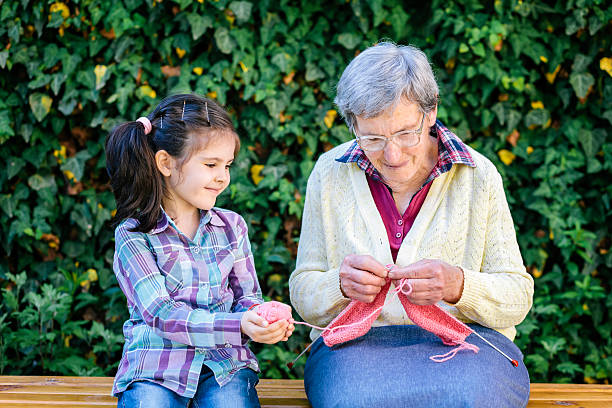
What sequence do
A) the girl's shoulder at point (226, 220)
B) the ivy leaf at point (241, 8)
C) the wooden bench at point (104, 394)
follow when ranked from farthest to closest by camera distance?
the ivy leaf at point (241, 8), the wooden bench at point (104, 394), the girl's shoulder at point (226, 220)

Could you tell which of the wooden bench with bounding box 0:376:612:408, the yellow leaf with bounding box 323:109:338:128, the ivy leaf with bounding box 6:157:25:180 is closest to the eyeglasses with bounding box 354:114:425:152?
the wooden bench with bounding box 0:376:612:408

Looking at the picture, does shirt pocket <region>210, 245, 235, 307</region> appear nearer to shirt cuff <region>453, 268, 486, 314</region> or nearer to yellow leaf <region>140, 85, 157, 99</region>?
shirt cuff <region>453, 268, 486, 314</region>

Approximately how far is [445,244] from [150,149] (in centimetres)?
117

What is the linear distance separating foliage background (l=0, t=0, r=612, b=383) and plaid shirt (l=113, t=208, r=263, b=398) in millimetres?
1357

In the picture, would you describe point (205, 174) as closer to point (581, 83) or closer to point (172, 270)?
point (172, 270)

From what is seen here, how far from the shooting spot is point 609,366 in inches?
159

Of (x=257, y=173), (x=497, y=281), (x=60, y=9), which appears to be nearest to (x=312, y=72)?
(x=257, y=173)

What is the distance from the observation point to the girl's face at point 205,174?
2506mm

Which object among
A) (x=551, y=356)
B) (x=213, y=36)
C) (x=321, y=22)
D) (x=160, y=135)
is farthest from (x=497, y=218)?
(x=213, y=36)

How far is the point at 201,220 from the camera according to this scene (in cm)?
261

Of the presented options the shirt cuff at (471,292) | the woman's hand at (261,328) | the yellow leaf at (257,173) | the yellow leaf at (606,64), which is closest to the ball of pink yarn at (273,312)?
the woman's hand at (261,328)

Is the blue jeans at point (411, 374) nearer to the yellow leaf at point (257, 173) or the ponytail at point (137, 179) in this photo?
the ponytail at point (137, 179)

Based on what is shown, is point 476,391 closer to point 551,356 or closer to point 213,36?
point 551,356

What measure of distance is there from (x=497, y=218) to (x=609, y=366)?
1990mm
